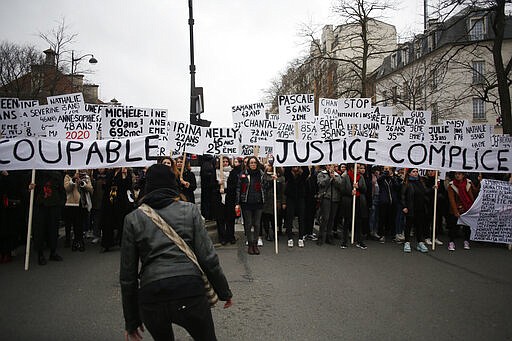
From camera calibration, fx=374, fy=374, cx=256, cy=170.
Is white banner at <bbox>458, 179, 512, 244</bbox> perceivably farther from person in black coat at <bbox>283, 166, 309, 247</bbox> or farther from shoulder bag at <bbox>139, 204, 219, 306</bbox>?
shoulder bag at <bbox>139, 204, 219, 306</bbox>

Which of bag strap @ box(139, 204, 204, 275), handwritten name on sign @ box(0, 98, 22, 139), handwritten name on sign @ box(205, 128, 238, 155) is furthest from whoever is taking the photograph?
handwritten name on sign @ box(205, 128, 238, 155)

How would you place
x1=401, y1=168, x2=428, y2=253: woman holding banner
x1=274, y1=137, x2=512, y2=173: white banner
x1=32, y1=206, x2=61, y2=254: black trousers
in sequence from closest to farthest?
x1=32, y1=206, x2=61, y2=254: black trousers < x1=401, y1=168, x2=428, y2=253: woman holding banner < x1=274, y1=137, x2=512, y2=173: white banner

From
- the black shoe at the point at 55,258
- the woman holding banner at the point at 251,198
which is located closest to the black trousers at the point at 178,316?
the woman holding banner at the point at 251,198

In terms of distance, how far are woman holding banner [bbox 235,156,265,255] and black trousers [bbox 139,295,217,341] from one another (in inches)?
207

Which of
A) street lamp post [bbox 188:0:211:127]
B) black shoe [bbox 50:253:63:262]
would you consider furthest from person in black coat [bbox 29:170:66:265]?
street lamp post [bbox 188:0:211:127]

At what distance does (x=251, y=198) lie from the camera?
25.6ft

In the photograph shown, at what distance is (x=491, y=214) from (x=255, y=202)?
5369 millimetres

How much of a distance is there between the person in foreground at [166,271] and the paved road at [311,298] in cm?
175

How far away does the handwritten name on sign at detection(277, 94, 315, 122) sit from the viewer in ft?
28.9

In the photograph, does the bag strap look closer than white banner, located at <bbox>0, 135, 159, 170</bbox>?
Yes

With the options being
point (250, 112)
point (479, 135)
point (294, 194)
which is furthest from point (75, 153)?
point (479, 135)

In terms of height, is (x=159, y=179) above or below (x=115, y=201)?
above

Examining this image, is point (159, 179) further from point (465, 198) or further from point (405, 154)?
point (465, 198)

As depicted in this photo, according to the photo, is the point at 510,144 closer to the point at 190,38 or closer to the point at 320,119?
the point at 320,119
